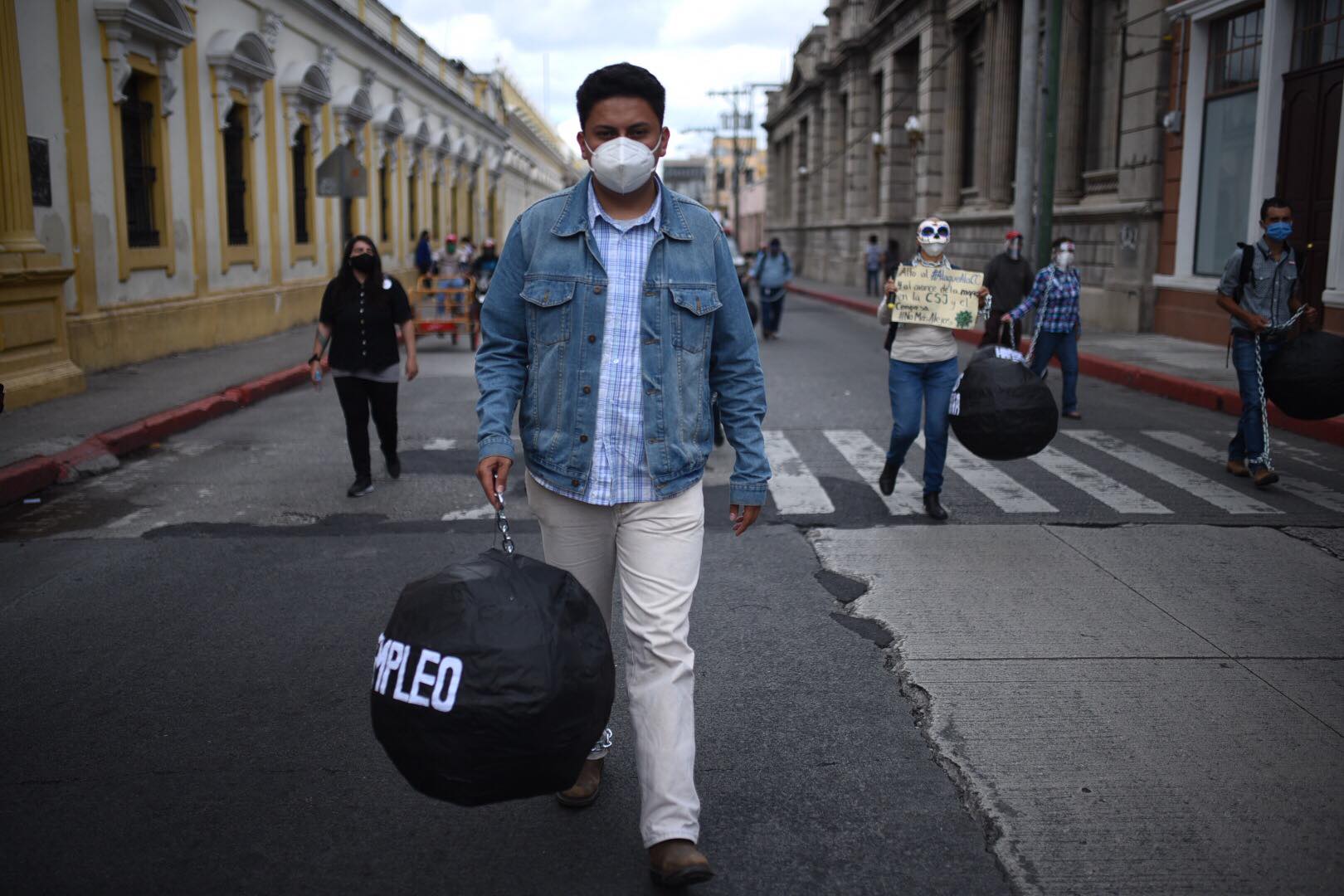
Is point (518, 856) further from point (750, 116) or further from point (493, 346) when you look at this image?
point (750, 116)

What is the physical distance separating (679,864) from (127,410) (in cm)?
968

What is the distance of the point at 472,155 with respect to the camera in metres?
46.8

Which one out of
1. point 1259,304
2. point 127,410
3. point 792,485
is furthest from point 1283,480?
point 127,410

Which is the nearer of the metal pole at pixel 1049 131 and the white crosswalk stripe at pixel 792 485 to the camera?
the white crosswalk stripe at pixel 792 485

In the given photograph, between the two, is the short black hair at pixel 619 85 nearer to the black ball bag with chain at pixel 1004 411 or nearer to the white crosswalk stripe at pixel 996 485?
the black ball bag with chain at pixel 1004 411

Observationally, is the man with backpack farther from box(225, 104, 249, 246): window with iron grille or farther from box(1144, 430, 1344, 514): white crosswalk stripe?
box(225, 104, 249, 246): window with iron grille

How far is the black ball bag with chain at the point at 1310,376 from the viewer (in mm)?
7270

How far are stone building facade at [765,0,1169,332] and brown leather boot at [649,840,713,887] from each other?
17.4 meters

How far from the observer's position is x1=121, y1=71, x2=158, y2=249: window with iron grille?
15.6 meters

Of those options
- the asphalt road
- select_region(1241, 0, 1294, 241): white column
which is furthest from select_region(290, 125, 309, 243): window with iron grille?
select_region(1241, 0, 1294, 241): white column

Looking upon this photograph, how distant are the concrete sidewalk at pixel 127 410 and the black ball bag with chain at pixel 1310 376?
8244 millimetres

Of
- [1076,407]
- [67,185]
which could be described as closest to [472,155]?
[67,185]

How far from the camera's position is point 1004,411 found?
22.0 feet

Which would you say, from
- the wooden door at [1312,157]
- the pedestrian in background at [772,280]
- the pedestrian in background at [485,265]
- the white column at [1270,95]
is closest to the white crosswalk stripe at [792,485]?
the wooden door at [1312,157]
